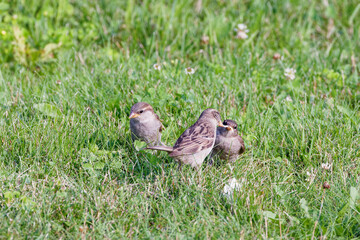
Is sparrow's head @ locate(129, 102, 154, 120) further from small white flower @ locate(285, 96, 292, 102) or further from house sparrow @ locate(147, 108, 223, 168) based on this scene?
small white flower @ locate(285, 96, 292, 102)

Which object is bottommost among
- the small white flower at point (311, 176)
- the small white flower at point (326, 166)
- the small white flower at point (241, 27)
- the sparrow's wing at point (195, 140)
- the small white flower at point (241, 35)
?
the small white flower at point (311, 176)

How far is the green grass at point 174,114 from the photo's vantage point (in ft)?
13.8

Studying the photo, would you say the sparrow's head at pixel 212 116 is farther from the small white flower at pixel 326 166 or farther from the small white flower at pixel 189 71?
the small white flower at pixel 189 71

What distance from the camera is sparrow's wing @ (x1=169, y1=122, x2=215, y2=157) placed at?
4801mm

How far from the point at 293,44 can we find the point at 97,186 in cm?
460

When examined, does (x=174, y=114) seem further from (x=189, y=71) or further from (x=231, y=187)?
(x=231, y=187)

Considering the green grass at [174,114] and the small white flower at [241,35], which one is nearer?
the green grass at [174,114]

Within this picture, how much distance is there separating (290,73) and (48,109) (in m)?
3.32

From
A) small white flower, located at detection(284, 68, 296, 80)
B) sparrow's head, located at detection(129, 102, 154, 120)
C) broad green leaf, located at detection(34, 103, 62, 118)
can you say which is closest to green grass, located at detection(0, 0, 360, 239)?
broad green leaf, located at detection(34, 103, 62, 118)

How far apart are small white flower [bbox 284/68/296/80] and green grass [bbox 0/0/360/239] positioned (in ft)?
0.37

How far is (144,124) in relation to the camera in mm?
5355

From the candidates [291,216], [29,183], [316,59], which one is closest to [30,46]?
[29,183]

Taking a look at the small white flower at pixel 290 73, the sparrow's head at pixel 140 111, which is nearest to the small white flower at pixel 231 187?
the sparrow's head at pixel 140 111

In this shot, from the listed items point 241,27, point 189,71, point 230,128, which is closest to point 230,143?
point 230,128
